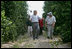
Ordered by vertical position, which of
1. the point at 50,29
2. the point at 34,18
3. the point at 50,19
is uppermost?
the point at 50,19

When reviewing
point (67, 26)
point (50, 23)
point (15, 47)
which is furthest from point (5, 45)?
point (67, 26)

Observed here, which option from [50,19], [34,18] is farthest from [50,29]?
[50,19]

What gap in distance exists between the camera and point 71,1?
12.4 m

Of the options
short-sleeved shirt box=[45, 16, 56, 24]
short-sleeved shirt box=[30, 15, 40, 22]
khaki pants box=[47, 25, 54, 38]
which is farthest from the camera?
short-sleeved shirt box=[30, 15, 40, 22]

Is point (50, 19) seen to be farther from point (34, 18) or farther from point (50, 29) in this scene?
point (34, 18)

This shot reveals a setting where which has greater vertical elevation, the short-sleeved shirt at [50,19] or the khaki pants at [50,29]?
the short-sleeved shirt at [50,19]

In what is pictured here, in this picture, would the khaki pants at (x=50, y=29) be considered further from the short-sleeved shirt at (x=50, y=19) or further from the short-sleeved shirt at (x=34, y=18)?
the short-sleeved shirt at (x=34, y=18)

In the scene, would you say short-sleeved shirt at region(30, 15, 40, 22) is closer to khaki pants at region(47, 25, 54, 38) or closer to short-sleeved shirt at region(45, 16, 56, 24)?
khaki pants at region(47, 25, 54, 38)

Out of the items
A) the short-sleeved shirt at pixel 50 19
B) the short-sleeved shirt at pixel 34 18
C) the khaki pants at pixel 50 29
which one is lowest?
the khaki pants at pixel 50 29

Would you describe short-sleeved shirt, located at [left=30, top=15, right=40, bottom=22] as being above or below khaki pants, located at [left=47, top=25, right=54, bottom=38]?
above

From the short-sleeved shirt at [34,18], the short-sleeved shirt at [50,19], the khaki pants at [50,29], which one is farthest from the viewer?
the short-sleeved shirt at [34,18]

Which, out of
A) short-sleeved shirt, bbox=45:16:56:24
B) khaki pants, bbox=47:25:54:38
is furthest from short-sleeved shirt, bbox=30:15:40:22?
short-sleeved shirt, bbox=45:16:56:24

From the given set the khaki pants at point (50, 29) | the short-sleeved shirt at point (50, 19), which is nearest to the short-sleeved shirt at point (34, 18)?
the khaki pants at point (50, 29)

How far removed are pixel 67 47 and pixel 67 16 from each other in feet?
6.67
